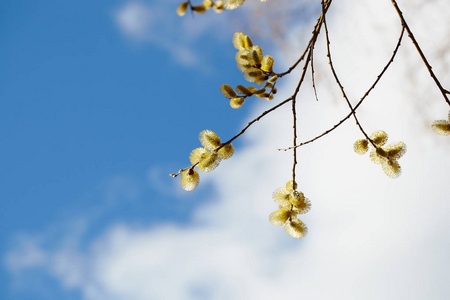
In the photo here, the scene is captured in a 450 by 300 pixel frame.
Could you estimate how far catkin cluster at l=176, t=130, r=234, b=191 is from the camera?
66cm

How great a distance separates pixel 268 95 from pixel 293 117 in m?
0.06

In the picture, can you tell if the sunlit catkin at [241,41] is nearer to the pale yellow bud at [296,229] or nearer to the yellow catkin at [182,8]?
the yellow catkin at [182,8]

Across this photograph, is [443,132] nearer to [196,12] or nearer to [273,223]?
[273,223]

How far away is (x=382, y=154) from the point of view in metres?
0.67

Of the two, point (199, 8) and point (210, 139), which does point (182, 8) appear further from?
point (210, 139)

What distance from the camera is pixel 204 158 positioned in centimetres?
67

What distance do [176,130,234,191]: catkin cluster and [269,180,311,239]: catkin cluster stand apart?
119 millimetres

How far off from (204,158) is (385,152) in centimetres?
30

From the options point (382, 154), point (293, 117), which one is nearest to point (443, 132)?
point (382, 154)

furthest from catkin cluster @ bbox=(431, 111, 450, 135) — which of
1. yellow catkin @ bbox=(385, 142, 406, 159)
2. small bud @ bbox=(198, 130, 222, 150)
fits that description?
small bud @ bbox=(198, 130, 222, 150)

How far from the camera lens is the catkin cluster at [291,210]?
2.19 feet

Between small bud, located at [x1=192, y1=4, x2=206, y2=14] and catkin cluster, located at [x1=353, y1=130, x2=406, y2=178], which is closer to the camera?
small bud, located at [x1=192, y1=4, x2=206, y2=14]

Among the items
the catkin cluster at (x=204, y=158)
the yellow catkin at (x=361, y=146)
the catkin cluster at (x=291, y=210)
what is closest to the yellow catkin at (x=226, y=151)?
the catkin cluster at (x=204, y=158)

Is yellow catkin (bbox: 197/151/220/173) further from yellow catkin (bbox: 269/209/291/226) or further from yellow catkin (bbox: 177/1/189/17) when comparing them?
yellow catkin (bbox: 177/1/189/17)
